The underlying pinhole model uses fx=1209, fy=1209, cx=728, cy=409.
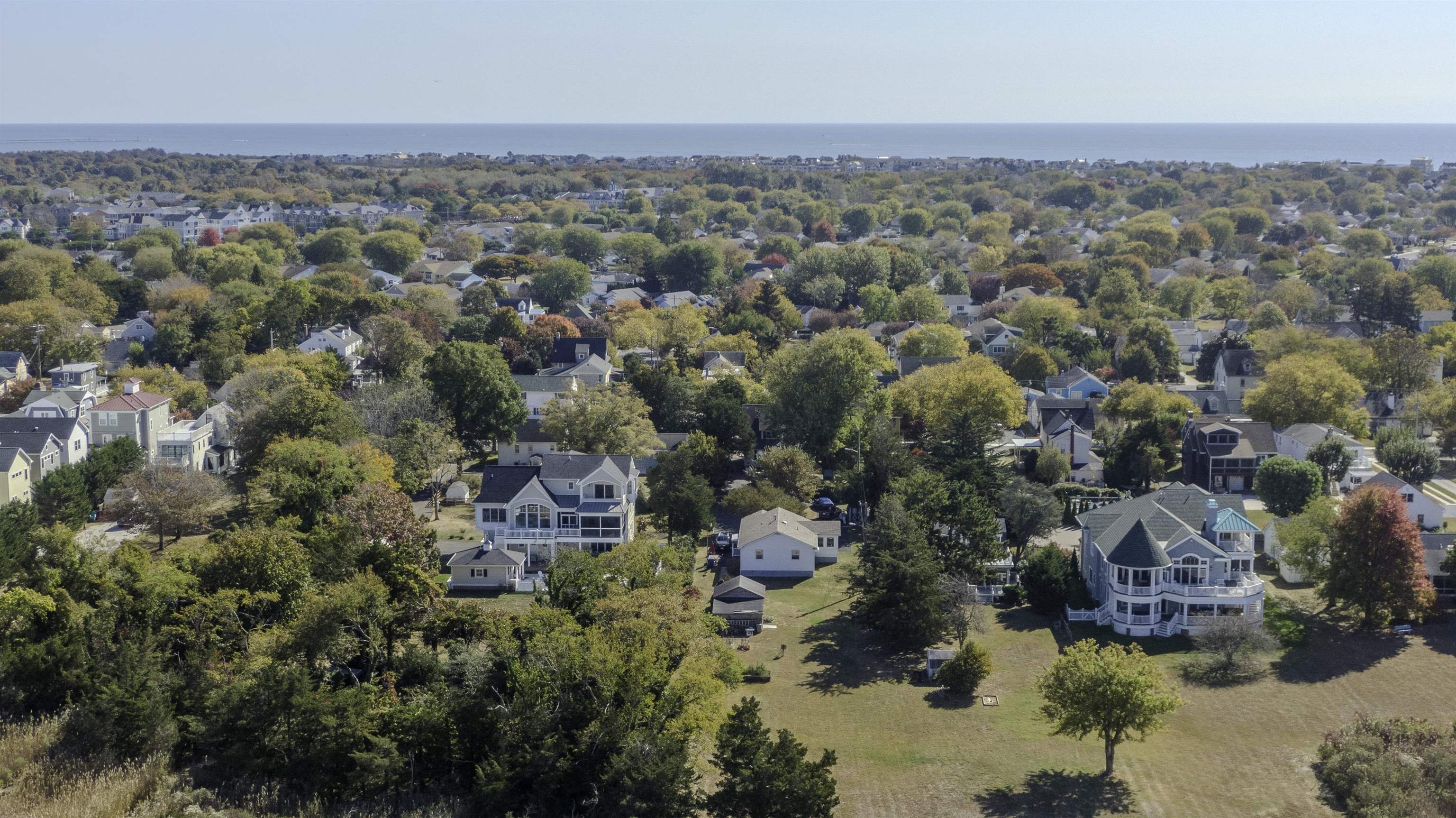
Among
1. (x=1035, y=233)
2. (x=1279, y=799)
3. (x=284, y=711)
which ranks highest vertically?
(x=1035, y=233)

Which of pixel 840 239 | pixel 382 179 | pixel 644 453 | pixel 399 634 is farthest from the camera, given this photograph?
pixel 382 179

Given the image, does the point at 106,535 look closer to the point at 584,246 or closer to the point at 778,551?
the point at 778,551

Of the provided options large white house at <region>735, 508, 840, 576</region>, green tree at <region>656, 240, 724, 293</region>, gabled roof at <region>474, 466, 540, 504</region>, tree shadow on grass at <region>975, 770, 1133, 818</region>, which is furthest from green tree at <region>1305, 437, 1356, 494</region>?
green tree at <region>656, 240, 724, 293</region>

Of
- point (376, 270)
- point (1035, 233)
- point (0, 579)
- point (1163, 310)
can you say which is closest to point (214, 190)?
point (376, 270)

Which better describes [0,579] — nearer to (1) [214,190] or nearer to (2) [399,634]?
(2) [399,634]

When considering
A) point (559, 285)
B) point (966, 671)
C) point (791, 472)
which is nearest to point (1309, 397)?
point (791, 472)

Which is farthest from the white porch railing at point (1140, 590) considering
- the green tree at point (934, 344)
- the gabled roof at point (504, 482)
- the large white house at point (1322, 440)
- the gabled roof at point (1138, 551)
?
the green tree at point (934, 344)

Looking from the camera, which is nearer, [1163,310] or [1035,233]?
[1163,310]

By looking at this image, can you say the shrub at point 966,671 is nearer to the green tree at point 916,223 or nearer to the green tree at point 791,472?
the green tree at point 791,472
